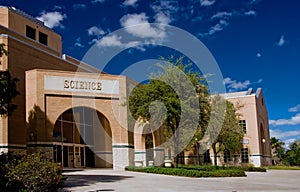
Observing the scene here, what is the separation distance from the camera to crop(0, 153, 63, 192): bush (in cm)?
1341

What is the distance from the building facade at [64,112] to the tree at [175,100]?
3072mm

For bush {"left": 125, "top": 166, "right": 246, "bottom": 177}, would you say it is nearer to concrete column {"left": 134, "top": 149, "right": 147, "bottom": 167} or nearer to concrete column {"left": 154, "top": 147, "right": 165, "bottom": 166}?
concrete column {"left": 134, "top": 149, "right": 147, "bottom": 167}

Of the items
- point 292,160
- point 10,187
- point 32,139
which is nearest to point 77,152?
point 32,139

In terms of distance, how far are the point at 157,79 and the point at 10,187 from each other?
616 inches

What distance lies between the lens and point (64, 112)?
101 feet

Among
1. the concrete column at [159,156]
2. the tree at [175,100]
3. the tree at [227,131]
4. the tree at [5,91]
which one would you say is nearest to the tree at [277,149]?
the tree at [227,131]

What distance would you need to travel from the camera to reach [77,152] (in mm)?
35250

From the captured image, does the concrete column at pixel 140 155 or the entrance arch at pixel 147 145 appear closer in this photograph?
the entrance arch at pixel 147 145

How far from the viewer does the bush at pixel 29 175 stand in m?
13.4

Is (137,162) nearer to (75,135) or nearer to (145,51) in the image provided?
(75,135)

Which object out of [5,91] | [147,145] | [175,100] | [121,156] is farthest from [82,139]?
[5,91]

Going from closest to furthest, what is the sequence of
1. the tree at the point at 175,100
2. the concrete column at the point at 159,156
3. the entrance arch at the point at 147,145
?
the tree at the point at 175,100
the entrance arch at the point at 147,145
the concrete column at the point at 159,156

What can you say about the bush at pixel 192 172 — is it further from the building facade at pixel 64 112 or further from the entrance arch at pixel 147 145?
the building facade at pixel 64 112

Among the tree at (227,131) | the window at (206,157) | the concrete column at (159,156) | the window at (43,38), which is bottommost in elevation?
the window at (206,157)
